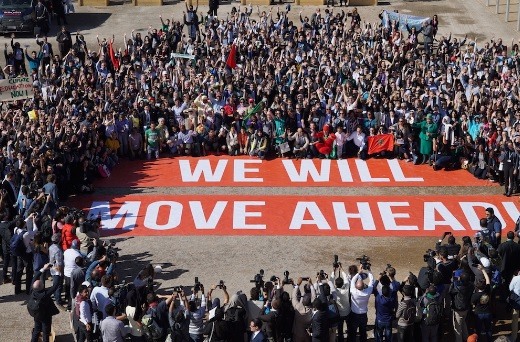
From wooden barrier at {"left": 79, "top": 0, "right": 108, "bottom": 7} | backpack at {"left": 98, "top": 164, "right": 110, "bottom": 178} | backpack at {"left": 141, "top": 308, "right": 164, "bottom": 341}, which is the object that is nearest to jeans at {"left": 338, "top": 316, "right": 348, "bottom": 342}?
backpack at {"left": 141, "top": 308, "right": 164, "bottom": 341}

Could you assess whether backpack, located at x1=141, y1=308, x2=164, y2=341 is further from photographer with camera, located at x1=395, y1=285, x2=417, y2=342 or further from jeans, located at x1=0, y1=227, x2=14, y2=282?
jeans, located at x1=0, y1=227, x2=14, y2=282

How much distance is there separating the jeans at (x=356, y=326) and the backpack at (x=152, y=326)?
10.8 feet

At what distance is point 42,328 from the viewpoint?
1531 centimetres

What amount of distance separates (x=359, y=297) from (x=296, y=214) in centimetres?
661

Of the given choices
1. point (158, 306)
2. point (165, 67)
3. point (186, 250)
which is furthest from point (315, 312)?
point (165, 67)

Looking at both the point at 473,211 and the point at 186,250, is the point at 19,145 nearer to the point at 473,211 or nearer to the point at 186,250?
the point at 186,250

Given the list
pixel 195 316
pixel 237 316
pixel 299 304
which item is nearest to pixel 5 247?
pixel 195 316

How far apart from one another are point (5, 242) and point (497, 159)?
40.8 feet

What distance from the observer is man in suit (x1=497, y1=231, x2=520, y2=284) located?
54.0 feet

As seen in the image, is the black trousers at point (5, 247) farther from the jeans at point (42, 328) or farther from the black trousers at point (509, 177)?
the black trousers at point (509, 177)

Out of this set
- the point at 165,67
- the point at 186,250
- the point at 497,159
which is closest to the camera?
the point at 186,250

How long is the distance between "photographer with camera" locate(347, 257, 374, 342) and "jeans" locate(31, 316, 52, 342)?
5181 mm

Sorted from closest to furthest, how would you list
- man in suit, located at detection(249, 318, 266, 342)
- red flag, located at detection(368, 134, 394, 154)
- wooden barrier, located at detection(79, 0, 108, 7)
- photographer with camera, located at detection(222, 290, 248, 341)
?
man in suit, located at detection(249, 318, 266, 342) → photographer with camera, located at detection(222, 290, 248, 341) → red flag, located at detection(368, 134, 394, 154) → wooden barrier, located at detection(79, 0, 108, 7)

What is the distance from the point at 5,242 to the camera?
17578 millimetres
